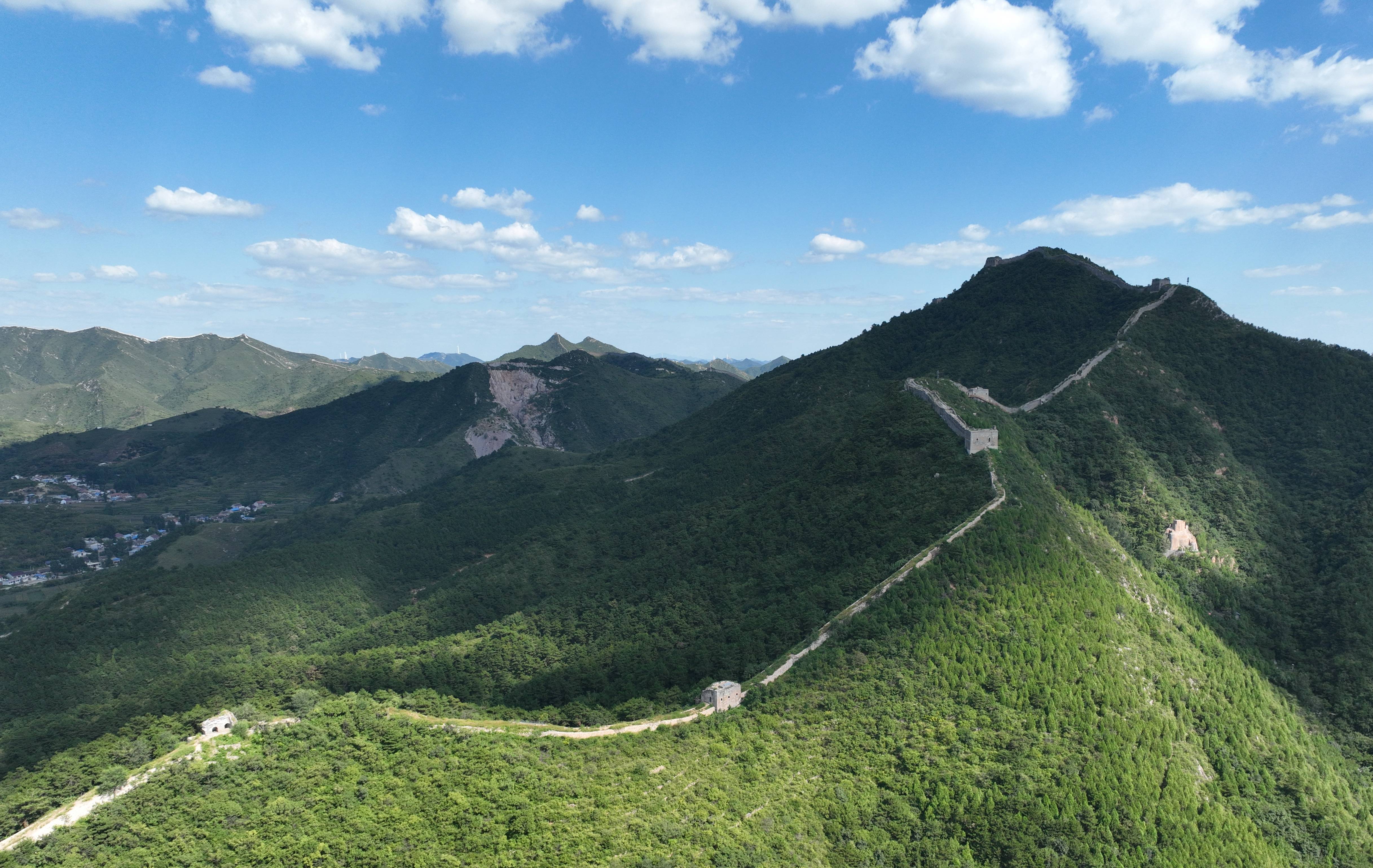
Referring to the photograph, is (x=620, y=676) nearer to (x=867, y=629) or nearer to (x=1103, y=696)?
(x=867, y=629)

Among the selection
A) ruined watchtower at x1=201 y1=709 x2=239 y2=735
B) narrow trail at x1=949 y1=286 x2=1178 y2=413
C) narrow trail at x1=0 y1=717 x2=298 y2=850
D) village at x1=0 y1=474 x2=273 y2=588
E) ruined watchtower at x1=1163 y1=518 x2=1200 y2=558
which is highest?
narrow trail at x1=949 y1=286 x2=1178 y2=413

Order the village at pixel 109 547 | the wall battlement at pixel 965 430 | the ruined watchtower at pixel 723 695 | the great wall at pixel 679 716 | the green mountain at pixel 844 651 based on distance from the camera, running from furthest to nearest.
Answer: the village at pixel 109 547, the wall battlement at pixel 965 430, the ruined watchtower at pixel 723 695, the green mountain at pixel 844 651, the great wall at pixel 679 716

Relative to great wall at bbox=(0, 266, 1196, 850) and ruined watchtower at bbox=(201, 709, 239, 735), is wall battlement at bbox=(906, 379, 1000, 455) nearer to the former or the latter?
great wall at bbox=(0, 266, 1196, 850)

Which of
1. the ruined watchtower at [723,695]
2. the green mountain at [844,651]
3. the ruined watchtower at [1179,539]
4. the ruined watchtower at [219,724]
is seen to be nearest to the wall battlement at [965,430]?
the green mountain at [844,651]

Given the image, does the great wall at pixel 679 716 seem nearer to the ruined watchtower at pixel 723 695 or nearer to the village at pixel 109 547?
the ruined watchtower at pixel 723 695

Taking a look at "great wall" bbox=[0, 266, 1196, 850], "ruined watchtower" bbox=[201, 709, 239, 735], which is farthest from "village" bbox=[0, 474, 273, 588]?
"great wall" bbox=[0, 266, 1196, 850]
